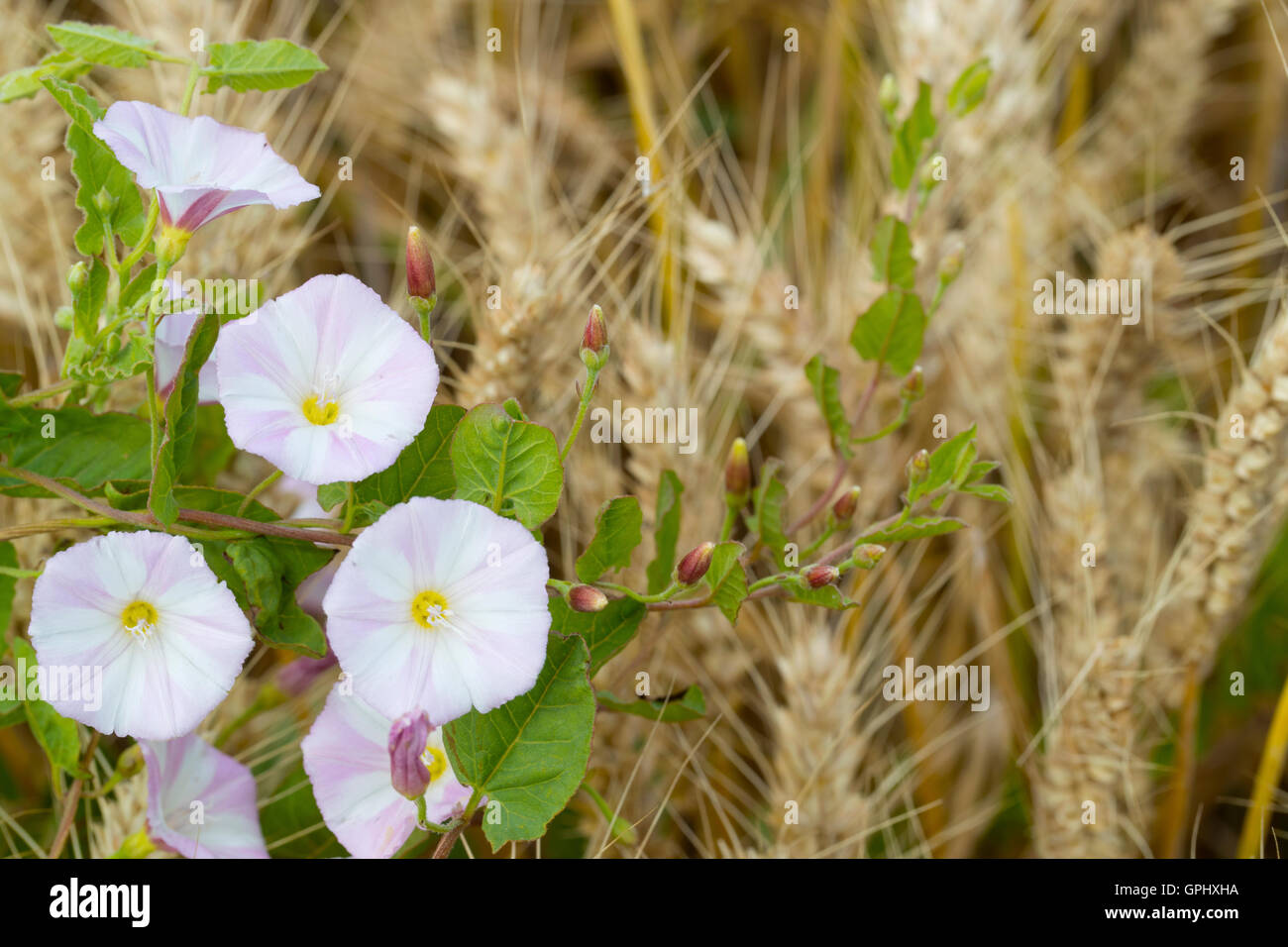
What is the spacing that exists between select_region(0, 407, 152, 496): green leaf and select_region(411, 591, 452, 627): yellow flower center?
160 millimetres

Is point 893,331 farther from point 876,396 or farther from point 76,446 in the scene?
point 76,446

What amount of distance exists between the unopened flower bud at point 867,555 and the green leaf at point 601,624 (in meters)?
0.09

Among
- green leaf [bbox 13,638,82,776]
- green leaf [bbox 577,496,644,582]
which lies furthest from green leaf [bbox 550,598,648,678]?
green leaf [bbox 13,638,82,776]

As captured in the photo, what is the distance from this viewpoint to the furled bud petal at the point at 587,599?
44cm

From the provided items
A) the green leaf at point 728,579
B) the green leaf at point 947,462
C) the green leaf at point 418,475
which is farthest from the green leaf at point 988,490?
the green leaf at point 418,475

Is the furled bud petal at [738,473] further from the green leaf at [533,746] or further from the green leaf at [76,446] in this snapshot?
the green leaf at [76,446]

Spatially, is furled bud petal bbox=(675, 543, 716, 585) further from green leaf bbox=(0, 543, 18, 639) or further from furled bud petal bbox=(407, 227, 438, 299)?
green leaf bbox=(0, 543, 18, 639)

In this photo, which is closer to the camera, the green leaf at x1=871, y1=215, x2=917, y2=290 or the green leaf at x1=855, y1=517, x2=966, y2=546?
the green leaf at x1=855, y1=517, x2=966, y2=546

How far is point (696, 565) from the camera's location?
454 millimetres

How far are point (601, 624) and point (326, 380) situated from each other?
6.1 inches

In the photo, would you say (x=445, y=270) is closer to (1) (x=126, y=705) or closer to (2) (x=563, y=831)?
(2) (x=563, y=831)

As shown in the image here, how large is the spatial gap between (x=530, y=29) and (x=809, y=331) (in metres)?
0.55

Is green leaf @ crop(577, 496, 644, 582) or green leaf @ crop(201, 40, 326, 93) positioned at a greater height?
green leaf @ crop(201, 40, 326, 93)

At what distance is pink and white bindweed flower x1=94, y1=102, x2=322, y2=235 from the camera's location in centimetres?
42
